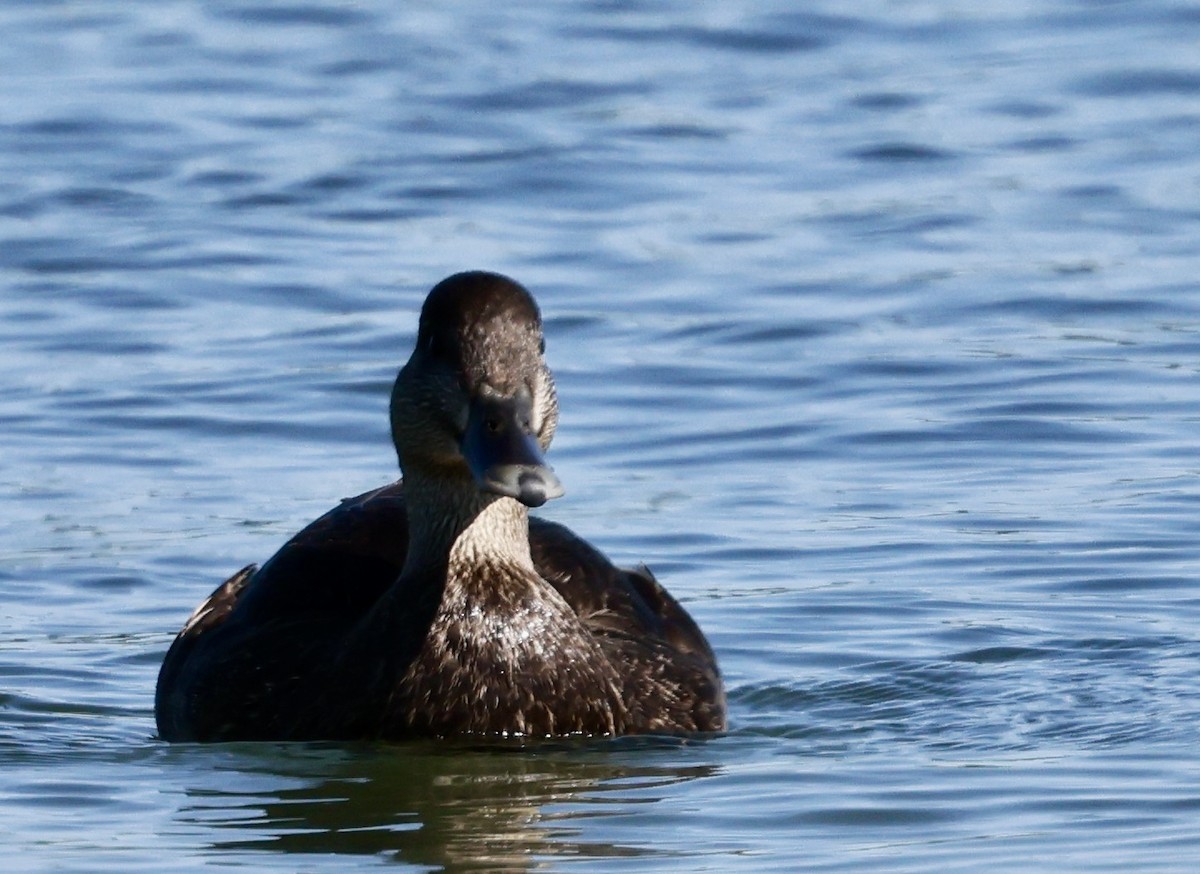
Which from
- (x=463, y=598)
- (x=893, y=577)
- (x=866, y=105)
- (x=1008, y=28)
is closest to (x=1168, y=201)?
(x=866, y=105)

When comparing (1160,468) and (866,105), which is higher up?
(866,105)

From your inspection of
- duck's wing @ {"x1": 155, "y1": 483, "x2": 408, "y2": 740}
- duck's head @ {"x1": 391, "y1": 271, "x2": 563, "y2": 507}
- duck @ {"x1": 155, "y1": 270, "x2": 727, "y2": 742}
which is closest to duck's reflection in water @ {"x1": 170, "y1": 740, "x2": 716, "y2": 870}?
duck @ {"x1": 155, "y1": 270, "x2": 727, "y2": 742}

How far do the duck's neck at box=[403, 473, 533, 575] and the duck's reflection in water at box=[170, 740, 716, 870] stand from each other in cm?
65

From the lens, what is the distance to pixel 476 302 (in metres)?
8.91

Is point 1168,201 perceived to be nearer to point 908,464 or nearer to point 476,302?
point 908,464

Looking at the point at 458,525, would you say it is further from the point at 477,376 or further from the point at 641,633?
the point at 641,633

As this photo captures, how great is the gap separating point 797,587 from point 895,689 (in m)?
1.41

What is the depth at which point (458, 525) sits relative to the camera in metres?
9.27

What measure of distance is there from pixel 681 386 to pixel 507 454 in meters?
6.13

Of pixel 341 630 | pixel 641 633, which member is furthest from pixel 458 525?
pixel 641 633

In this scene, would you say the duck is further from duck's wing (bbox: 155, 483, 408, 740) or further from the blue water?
the blue water

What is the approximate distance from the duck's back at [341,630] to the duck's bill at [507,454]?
3.04ft

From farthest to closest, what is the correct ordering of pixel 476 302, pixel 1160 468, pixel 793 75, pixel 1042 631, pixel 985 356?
1. pixel 793 75
2. pixel 985 356
3. pixel 1160 468
4. pixel 1042 631
5. pixel 476 302

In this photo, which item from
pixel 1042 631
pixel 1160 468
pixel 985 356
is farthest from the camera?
pixel 985 356
